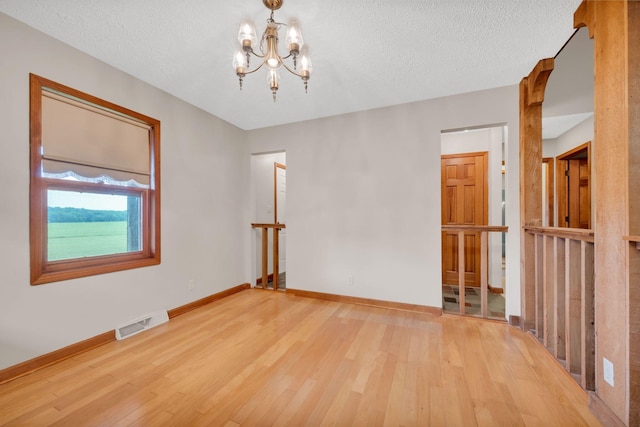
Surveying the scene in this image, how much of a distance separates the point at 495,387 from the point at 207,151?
11.9 feet

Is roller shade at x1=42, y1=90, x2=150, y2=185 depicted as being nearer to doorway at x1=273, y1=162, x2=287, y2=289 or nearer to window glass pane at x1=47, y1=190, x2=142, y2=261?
window glass pane at x1=47, y1=190, x2=142, y2=261

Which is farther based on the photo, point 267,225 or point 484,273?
point 267,225

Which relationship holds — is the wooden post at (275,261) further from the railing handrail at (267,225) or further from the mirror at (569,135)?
the mirror at (569,135)

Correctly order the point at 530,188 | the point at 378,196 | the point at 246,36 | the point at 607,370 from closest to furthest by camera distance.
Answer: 1. the point at 607,370
2. the point at 246,36
3. the point at 530,188
4. the point at 378,196

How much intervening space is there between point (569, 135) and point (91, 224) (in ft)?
22.0

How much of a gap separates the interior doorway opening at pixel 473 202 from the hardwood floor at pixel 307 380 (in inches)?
54.5

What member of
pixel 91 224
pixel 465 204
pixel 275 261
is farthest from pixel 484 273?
pixel 91 224

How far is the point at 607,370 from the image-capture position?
1.28 metres

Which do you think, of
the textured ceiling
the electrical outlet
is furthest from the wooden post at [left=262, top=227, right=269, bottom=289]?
the electrical outlet

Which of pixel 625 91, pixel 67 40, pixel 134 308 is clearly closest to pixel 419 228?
pixel 625 91

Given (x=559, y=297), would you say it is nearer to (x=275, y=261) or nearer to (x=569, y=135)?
(x=275, y=261)

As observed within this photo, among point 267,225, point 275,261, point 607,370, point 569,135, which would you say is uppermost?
point 569,135

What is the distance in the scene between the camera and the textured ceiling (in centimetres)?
158

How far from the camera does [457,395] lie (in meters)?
1.53
